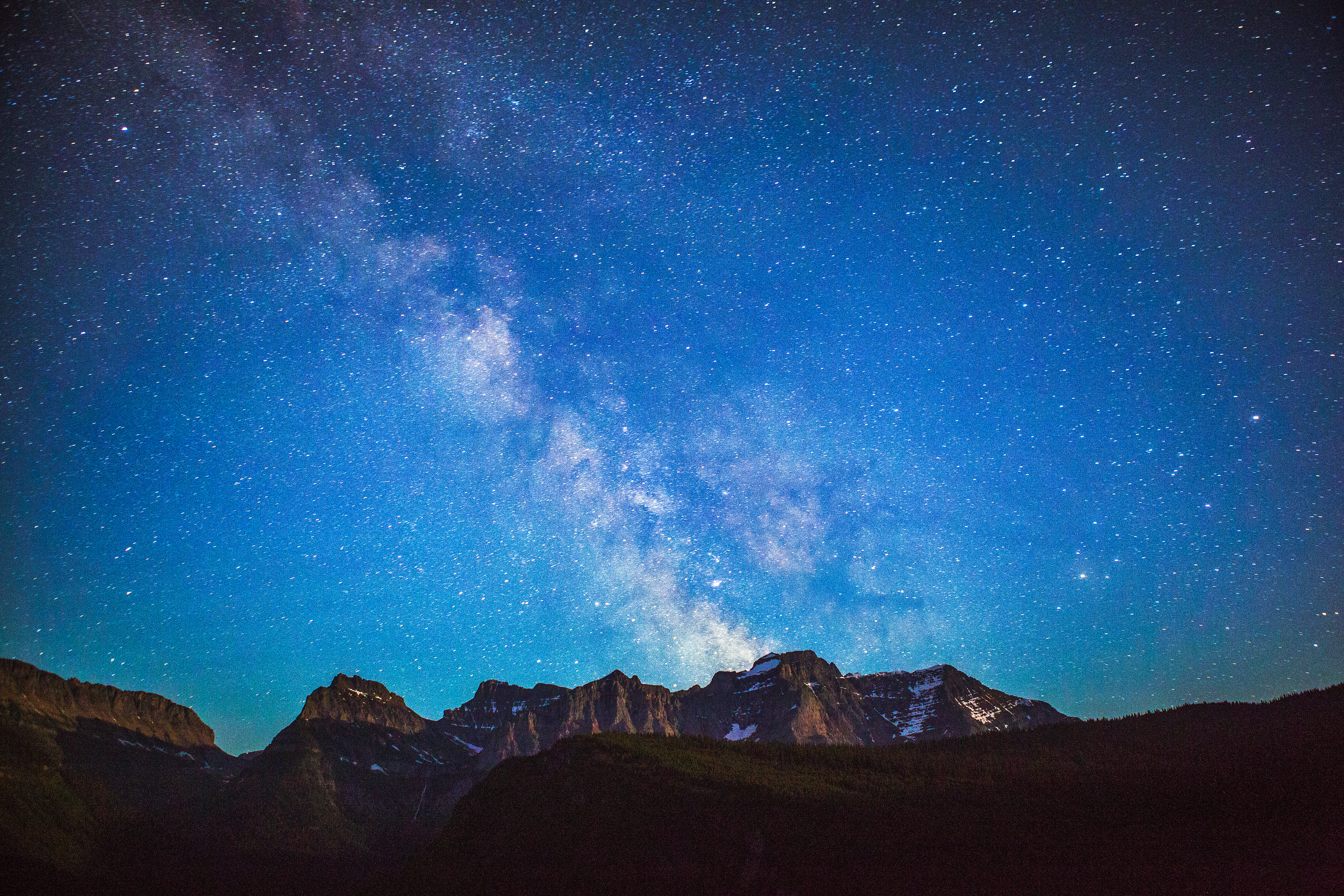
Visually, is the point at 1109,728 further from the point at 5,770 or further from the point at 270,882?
the point at 5,770

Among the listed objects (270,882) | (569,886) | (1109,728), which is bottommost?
(270,882)

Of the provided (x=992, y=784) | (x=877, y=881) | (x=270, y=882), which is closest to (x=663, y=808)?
(x=877, y=881)

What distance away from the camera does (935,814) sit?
38.3 metres

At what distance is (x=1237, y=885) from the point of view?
24.2 meters

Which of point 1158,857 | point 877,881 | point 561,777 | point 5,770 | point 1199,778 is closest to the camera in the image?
point 1158,857

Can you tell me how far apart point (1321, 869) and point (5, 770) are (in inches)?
10394

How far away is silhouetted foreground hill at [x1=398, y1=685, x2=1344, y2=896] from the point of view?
2834cm

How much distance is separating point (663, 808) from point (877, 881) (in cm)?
1916

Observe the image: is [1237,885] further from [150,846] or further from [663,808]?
[150,846]

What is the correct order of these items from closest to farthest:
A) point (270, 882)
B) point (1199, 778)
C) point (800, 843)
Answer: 1. point (1199, 778)
2. point (800, 843)
3. point (270, 882)

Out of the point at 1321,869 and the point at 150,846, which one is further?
the point at 150,846

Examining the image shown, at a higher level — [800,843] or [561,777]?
[561,777]

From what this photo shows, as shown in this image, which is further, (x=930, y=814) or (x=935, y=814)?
(x=930, y=814)

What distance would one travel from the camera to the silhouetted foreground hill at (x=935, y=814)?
1116 inches
